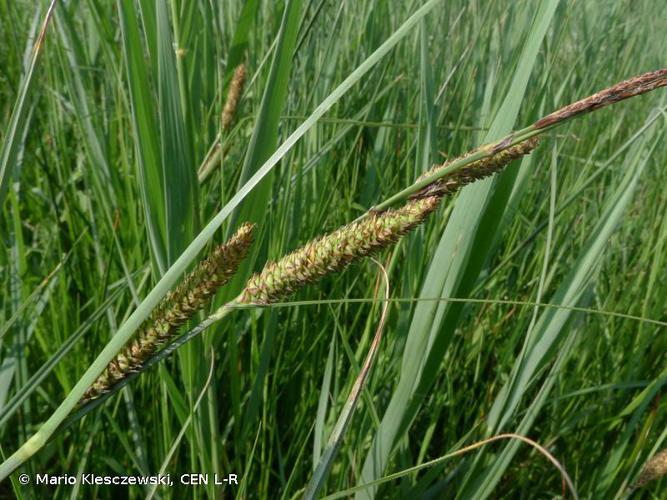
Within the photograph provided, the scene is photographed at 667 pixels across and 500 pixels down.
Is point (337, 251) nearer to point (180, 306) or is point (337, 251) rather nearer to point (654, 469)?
point (180, 306)

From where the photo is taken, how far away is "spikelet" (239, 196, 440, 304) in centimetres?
47

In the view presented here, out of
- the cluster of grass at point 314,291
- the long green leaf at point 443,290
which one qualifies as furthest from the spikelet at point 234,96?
the long green leaf at point 443,290

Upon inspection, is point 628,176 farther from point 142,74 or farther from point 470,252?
point 142,74

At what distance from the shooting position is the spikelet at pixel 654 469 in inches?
35.1

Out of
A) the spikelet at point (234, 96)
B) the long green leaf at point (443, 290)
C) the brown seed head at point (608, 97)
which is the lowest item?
the long green leaf at point (443, 290)

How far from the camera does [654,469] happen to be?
91cm

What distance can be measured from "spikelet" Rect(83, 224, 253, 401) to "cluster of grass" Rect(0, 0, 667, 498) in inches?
0.8

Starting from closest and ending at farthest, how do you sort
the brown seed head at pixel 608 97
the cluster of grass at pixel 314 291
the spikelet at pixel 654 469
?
the brown seed head at pixel 608 97, the cluster of grass at pixel 314 291, the spikelet at pixel 654 469

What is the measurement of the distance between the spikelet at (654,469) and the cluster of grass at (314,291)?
0.19 ft

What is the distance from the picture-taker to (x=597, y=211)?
138 centimetres

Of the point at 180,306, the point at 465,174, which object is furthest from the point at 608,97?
the point at 180,306

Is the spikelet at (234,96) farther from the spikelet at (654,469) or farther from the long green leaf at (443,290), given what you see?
the spikelet at (654,469)

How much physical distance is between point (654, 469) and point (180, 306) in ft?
2.24

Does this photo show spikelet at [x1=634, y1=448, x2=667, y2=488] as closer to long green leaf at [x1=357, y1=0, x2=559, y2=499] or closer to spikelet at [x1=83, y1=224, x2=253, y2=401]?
long green leaf at [x1=357, y1=0, x2=559, y2=499]
